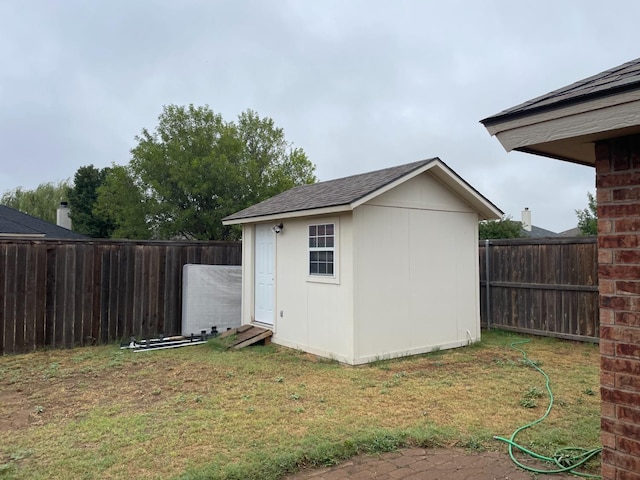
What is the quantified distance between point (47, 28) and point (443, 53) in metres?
10.6

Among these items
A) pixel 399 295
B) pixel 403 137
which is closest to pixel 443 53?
pixel 403 137

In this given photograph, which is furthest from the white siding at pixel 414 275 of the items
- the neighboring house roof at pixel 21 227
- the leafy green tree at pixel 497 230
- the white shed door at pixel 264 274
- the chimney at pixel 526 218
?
the chimney at pixel 526 218

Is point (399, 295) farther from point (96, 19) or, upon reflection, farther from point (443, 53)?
point (96, 19)

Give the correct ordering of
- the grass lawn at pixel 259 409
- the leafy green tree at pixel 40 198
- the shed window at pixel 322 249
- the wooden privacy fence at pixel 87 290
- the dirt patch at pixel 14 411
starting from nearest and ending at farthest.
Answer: the grass lawn at pixel 259 409
the dirt patch at pixel 14 411
the shed window at pixel 322 249
the wooden privacy fence at pixel 87 290
the leafy green tree at pixel 40 198

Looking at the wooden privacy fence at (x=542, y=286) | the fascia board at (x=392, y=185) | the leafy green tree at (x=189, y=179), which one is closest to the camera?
the fascia board at (x=392, y=185)

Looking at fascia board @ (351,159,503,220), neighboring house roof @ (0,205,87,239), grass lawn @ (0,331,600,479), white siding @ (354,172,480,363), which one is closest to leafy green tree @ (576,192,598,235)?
fascia board @ (351,159,503,220)

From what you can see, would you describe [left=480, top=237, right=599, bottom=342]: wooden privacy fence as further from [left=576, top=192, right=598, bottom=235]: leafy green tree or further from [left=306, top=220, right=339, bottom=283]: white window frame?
[left=576, top=192, right=598, bottom=235]: leafy green tree

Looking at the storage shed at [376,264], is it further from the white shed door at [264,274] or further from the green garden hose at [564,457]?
the green garden hose at [564,457]

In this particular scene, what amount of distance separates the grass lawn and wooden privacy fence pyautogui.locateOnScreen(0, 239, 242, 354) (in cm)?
82

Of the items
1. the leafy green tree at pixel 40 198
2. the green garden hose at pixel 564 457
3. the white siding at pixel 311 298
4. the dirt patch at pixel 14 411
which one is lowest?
Result: the dirt patch at pixel 14 411

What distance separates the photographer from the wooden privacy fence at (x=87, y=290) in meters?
8.21

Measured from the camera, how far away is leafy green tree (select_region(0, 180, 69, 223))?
30719 mm

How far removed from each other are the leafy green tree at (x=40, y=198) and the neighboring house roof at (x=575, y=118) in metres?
33.3

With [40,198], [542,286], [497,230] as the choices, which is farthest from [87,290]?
[40,198]
